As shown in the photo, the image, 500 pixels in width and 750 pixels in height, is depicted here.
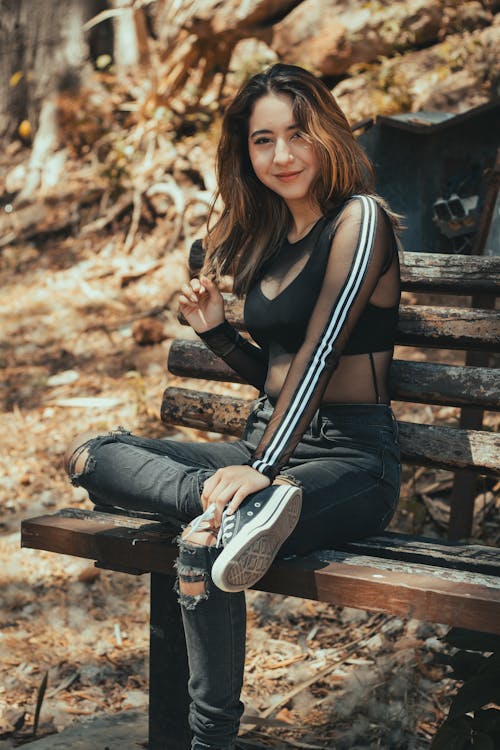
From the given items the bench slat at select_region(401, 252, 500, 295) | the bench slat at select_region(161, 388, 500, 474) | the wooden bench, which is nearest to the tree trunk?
the wooden bench

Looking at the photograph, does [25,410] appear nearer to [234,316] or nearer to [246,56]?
[234,316]

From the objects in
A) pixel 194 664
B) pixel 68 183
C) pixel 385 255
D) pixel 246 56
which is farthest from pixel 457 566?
pixel 68 183

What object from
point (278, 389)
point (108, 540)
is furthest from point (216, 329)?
point (108, 540)

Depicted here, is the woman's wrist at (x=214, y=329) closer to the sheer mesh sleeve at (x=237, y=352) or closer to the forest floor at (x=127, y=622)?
the sheer mesh sleeve at (x=237, y=352)

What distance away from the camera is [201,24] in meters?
8.57

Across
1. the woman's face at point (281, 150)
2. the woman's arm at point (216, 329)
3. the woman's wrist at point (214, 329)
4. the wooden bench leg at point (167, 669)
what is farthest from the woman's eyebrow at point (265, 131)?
the wooden bench leg at point (167, 669)

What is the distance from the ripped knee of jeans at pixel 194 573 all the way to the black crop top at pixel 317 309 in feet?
0.98

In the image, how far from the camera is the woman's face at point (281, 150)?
3.14m

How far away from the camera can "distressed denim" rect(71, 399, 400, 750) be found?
8.64ft

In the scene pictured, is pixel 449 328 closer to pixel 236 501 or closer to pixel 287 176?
pixel 287 176

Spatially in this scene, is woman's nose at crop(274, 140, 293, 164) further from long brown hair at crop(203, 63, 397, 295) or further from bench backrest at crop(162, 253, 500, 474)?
bench backrest at crop(162, 253, 500, 474)

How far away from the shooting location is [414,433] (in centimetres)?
342

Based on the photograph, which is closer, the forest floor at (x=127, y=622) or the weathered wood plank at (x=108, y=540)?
the weathered wood plank at (x=108, y=540)

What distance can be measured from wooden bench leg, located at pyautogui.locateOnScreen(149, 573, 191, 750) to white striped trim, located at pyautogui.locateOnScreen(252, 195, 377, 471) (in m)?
0.63
